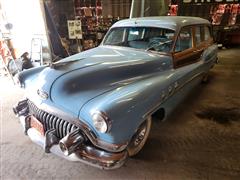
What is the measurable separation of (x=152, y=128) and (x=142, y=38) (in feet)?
4.51

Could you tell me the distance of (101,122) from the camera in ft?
5.78

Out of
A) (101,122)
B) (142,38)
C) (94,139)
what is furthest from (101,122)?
(142,38)

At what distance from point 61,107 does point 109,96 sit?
18.8 inches

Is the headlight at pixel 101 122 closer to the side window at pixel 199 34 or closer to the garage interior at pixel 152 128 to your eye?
the garage interior at pixel 152 128

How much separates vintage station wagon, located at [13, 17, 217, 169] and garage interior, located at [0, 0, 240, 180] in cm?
37

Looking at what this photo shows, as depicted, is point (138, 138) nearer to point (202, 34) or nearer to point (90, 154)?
point (90, 154)

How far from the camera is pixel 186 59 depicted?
3.19 metres

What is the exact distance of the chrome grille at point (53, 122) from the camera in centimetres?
199

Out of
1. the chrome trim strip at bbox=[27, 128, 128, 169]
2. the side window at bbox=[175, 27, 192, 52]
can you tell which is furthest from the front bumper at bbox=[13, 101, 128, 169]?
the side window at bbox=[175, 27, 192, 52]

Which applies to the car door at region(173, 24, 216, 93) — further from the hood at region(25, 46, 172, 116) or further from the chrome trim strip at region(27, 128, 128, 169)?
the chrome trim strip at region(27, 128, 128, 169)

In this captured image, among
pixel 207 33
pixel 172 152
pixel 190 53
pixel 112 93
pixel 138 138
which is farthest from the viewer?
pixel 207 33

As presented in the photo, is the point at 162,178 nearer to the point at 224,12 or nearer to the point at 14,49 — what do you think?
the point at 14,49

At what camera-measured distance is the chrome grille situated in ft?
6.54

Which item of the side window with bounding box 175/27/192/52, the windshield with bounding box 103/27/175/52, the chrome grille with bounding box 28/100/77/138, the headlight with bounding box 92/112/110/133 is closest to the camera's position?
the headlight with bounding box 92/112/110/133
